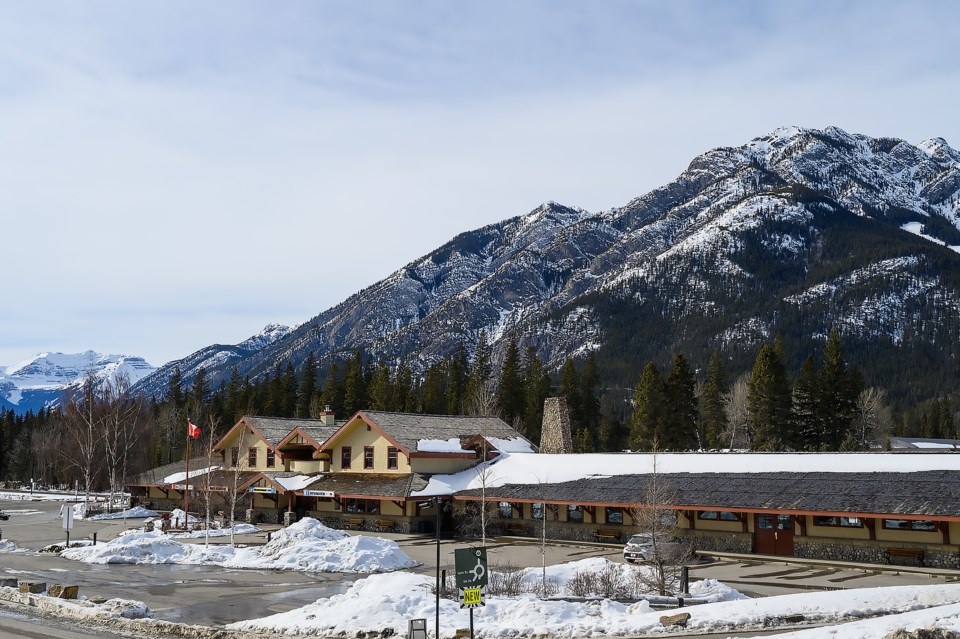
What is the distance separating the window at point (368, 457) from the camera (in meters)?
57.8

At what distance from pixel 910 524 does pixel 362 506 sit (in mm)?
32165

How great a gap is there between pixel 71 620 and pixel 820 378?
69.5m

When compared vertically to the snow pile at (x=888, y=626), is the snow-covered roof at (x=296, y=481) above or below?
above

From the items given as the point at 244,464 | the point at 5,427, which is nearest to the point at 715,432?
the point at 244,464

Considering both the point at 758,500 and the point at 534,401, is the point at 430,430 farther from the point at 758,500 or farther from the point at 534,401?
the point at 534,401

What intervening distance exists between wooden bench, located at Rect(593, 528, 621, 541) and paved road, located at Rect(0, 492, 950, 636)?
0.85 m

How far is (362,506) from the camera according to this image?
181ft

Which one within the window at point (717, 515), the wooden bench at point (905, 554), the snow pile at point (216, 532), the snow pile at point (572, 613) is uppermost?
the window at point (717, 515)

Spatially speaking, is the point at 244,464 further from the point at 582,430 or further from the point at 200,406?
the point at 200,406

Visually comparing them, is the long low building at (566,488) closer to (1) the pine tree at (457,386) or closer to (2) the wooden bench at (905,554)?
(2) the wooden bench at (905,554)

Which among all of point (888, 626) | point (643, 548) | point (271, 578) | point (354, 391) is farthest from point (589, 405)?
point (888, 626)

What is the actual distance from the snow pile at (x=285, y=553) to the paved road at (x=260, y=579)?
1.10 m

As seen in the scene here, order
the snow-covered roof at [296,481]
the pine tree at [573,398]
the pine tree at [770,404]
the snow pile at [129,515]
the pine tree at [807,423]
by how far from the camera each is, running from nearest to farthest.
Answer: the snow-covered roof at [296,481] → the snow pile at [129,515] → the pine tree at [770,404] → the pine tree at [807,423] → the pine tree at [573,398]

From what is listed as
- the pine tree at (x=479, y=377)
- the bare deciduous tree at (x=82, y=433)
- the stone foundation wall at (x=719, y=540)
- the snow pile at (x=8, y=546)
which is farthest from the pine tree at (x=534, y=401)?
the snow pile at (x=8, y=546)
